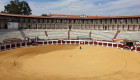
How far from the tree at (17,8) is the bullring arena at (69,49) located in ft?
111

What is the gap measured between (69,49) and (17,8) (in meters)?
59.1

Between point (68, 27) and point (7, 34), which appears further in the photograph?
point (68, 27)

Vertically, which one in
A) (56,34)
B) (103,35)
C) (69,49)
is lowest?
(69,49)

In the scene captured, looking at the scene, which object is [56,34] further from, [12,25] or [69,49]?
[69,49]

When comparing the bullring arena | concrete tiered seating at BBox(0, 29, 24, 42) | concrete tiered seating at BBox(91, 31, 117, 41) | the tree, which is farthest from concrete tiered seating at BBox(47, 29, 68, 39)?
the tree

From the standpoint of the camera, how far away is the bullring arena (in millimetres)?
12969

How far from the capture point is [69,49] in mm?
28344

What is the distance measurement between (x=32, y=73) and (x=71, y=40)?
86.9ft

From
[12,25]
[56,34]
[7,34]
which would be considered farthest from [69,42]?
[12,25]

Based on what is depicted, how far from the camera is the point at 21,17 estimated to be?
4147cm

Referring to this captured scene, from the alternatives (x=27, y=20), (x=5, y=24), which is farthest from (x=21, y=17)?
(x=5, y=24)

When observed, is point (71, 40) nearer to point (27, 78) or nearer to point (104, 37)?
point (104, 37)

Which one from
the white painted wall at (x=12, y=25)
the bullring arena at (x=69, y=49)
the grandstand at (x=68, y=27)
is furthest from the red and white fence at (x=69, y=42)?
the white painted wall at (x=12, y=25)

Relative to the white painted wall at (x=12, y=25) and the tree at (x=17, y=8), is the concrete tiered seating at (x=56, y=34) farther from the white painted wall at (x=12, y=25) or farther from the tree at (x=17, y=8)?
the tree at (x=17, y=8)
